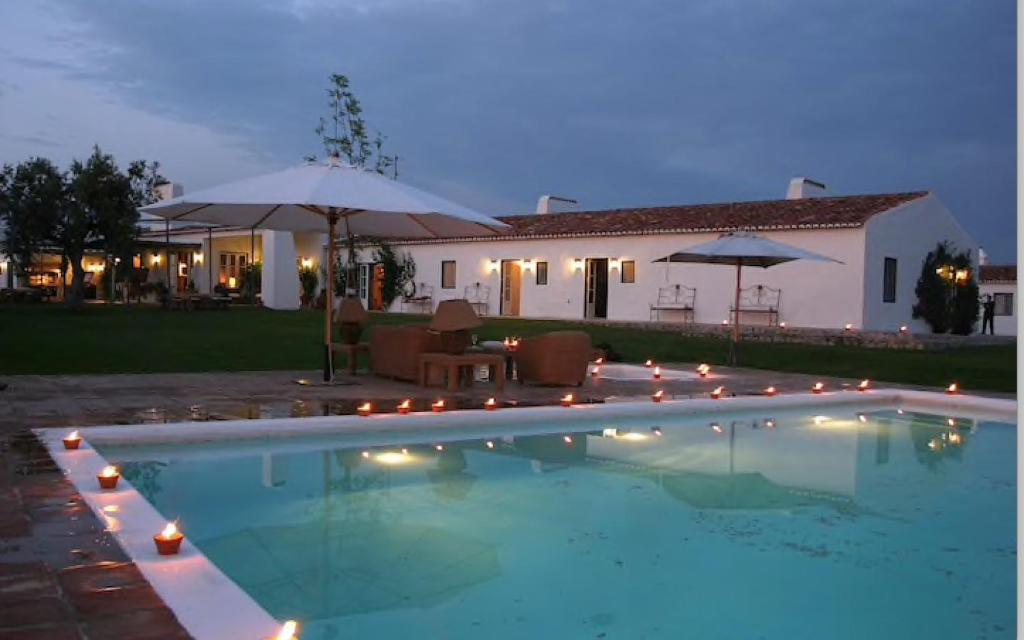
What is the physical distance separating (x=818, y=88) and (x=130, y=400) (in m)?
27.4

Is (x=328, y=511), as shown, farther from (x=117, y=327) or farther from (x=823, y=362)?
(x=117, y=327)

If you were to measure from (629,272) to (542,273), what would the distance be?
3175 millimetres

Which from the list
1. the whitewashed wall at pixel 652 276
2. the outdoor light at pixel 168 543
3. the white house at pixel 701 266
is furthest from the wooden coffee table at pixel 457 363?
the whitewashed wall at pixel 652 276

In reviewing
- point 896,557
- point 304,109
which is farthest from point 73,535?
point 304,109

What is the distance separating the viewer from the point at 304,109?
2359cm

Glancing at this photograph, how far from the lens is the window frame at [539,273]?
27.2 m

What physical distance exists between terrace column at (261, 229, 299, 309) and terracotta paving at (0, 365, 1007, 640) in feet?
64.8

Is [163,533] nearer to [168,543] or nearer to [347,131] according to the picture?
[168,543]

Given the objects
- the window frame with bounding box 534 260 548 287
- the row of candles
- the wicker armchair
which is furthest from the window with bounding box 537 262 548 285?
the row of candles

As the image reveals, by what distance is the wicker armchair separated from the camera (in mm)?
9844

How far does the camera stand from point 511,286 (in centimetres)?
2867

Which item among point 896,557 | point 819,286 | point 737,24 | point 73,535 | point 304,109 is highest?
point 737,24

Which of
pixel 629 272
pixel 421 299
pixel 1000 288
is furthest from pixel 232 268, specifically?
pixel 1000 288

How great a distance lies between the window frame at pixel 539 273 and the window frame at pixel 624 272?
268 cm
